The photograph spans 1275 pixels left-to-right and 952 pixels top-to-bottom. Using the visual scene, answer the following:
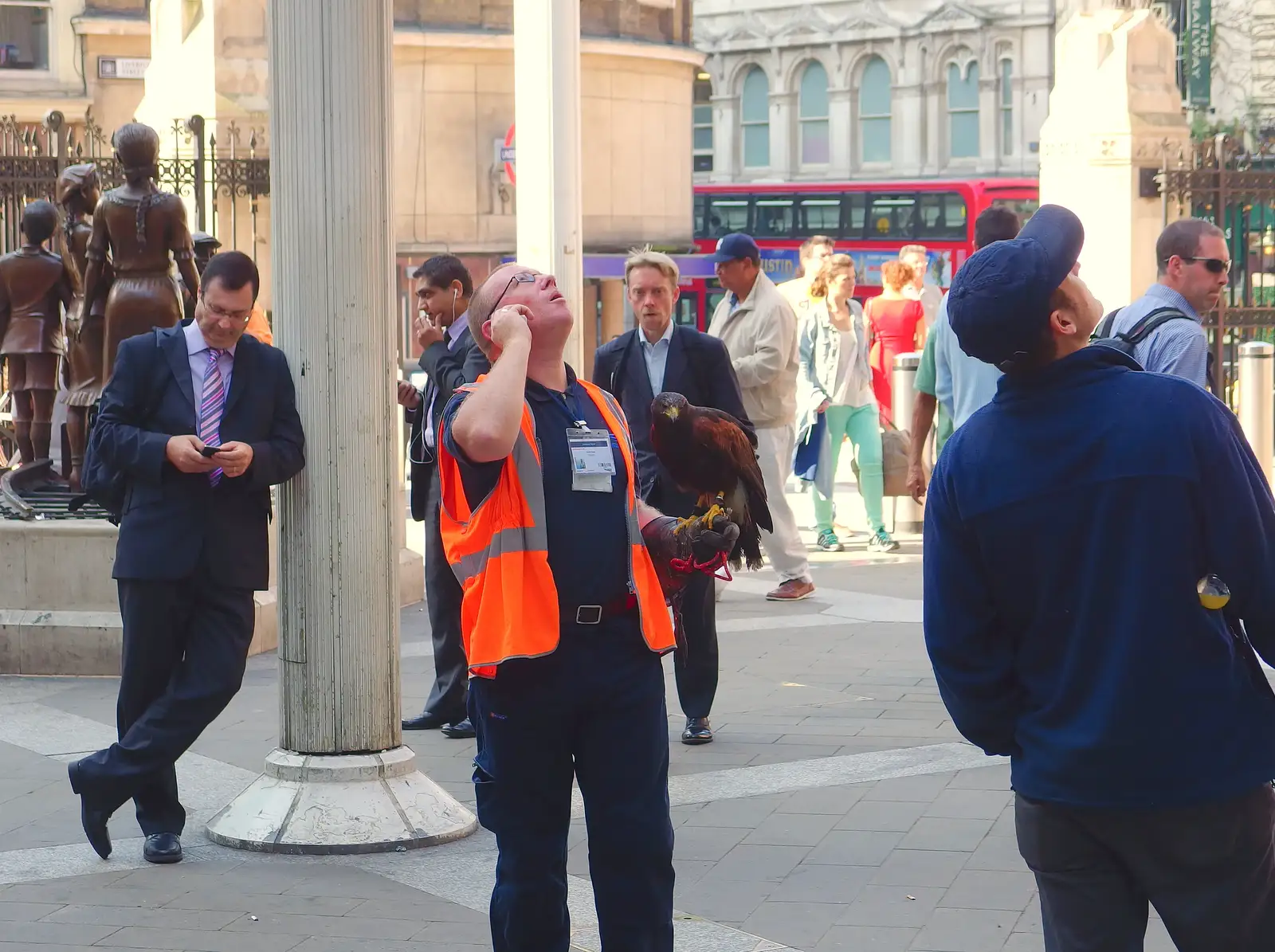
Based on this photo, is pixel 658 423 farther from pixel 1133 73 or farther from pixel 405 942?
pixel 1133 73

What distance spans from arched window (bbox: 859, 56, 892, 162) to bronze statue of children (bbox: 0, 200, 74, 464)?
133 ft

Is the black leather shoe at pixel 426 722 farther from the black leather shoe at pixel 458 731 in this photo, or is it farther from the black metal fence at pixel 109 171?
the black metal fence at pixel 109 171

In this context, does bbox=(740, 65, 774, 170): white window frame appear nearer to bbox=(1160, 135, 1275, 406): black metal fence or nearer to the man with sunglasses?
bbox=(1160, 135, 1275, 406): black metal fence

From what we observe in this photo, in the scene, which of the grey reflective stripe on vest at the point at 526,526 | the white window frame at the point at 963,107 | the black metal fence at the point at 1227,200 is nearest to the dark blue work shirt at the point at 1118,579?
the grey reflective stripe on vest at the point at 526,526

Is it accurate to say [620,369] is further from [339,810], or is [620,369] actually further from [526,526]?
[526,526]

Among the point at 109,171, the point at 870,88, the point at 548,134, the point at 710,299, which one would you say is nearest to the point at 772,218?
the point at 710,299

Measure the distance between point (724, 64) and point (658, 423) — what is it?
49.1 meters

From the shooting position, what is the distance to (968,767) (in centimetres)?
676

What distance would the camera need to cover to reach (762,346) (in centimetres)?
996

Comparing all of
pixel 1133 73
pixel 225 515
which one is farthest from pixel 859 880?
pixel 1133 73

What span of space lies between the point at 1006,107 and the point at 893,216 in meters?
12.5

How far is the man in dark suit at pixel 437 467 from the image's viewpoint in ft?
22.1

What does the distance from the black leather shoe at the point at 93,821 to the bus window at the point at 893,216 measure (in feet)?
102

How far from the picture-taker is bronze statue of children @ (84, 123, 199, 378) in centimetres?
834
